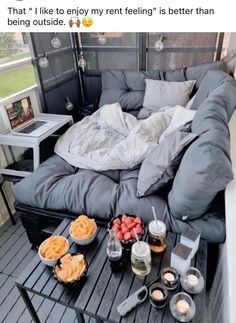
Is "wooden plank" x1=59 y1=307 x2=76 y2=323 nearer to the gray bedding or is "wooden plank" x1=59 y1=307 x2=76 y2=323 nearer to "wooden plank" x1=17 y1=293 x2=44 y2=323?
"wooden plank" x1=17 y1=293 x2=44 y2=323

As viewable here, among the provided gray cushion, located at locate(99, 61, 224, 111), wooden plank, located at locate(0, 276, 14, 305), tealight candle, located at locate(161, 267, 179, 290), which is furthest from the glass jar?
gray cushion, located at locate(99, 61, 224, 111)

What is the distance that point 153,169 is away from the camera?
1248 millimetres

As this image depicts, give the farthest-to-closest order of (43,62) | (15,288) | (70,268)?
(43,62)
(15,288)
(70,268)

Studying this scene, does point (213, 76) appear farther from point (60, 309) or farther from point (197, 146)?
point (60, 309)

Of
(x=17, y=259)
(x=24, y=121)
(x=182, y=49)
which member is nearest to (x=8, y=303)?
(x=17, y=259)

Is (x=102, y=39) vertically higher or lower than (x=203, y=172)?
higher

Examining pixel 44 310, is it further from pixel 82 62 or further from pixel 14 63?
pixel 82 62

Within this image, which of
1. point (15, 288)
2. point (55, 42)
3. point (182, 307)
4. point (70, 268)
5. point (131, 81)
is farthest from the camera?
point (131, 81)

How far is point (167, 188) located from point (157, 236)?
0.38 metres

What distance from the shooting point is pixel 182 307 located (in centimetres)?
81

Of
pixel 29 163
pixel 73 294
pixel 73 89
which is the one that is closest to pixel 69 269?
pixel 73 294

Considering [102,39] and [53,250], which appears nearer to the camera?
[53,250]

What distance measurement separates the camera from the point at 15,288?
145 cm
